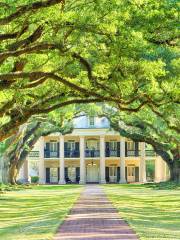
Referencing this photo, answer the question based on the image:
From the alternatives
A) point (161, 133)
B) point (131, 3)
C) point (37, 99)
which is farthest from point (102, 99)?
point (161, 133)

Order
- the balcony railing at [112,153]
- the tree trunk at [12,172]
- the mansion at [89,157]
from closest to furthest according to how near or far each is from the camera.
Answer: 1. the tree trunk at [12,172]
2. the mansion at [89,157]
3. the balcony railing at [112,153]

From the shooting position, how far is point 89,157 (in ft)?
289

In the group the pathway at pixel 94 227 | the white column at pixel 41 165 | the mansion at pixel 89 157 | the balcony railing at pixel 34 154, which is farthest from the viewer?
the balcony railing at pixel 34 154

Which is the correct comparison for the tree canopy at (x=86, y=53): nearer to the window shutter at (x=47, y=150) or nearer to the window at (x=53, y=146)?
the window shutter at (x=47, y=150)

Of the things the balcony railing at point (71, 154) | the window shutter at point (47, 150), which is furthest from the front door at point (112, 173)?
the window shutter at point (47, 150)

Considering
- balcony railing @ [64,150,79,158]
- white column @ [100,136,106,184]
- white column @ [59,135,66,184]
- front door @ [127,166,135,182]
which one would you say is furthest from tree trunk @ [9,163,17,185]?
front door @ [127,166,135,182]

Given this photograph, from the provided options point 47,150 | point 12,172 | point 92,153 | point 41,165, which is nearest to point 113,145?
point 92,153

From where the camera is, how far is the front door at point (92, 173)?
88.0 meters

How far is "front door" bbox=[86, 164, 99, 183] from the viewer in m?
88.0

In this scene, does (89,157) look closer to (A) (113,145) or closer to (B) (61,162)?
(A) (113,145)

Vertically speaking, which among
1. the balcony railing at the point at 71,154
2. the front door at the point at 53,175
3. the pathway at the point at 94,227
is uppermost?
the balcony railing at the point at 71,154

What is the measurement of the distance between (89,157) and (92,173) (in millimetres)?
2186

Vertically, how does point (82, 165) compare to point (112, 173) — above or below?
above

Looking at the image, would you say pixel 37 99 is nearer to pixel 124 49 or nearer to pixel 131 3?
pixel 124 49
